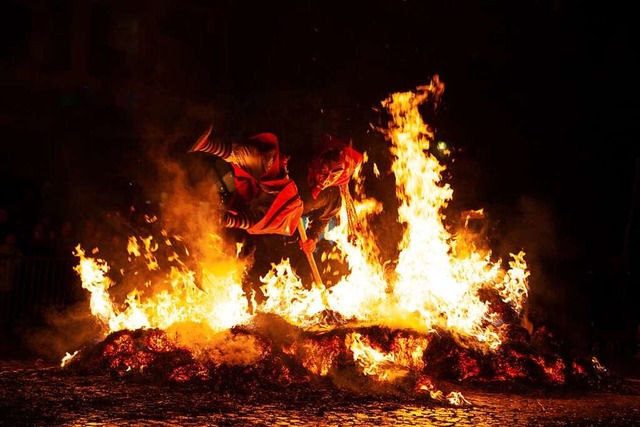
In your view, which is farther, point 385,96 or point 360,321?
point 385,96

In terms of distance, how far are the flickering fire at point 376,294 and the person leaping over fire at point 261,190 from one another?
107cm

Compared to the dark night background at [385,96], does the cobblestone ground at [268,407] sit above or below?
below

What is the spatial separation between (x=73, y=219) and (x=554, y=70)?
950cm

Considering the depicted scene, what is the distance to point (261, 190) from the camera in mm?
7520

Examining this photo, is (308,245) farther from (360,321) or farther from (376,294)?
(376,294)

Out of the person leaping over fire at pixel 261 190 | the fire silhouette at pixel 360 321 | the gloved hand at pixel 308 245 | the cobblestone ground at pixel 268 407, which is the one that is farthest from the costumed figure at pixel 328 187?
the cobblestone ground at pixel 268 407

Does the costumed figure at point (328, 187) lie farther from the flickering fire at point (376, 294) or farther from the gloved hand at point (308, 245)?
the flickering fire at point (376, 294)

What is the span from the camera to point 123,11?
18.7 meters

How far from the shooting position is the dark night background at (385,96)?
11.9 meters

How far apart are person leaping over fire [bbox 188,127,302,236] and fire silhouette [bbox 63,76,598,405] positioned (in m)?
1.08

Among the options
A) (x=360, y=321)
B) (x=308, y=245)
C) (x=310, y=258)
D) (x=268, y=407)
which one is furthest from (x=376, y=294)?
(x=268, y=407)

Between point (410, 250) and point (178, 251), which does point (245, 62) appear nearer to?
point (178, 251)

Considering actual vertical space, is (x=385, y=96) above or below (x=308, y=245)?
above

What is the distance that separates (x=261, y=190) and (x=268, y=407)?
257cm
